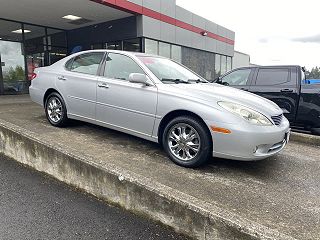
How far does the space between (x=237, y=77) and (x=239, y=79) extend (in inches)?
2.9

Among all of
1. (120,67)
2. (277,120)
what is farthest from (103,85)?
(277,120)

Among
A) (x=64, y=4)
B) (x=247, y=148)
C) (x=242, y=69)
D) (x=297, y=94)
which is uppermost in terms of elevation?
(x=64, y=4)

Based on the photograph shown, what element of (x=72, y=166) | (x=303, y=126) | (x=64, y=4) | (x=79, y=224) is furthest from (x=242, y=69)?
(x=64, y=4)

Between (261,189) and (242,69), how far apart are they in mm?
4349

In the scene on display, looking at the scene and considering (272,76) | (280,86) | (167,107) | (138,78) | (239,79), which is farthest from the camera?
(239,79)

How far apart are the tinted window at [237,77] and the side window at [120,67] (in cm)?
333

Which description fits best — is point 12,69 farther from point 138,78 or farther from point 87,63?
point 138,78

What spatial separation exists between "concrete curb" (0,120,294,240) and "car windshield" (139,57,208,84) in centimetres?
170

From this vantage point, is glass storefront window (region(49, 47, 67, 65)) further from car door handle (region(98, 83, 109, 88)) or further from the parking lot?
car door handle (region(98, 83, 109, 88))

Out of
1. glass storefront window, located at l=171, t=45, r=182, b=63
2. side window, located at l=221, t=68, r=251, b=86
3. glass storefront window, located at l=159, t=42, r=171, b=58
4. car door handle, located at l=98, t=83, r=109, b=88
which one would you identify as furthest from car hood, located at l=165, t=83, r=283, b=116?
glass storefront window, located at l=171, t=45, r=182, b=63

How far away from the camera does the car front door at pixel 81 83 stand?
4.78 metres

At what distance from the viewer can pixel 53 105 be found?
540 centimetres

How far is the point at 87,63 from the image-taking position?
5070mm

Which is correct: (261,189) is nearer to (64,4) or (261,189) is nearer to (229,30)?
(64,4)
